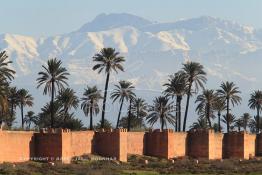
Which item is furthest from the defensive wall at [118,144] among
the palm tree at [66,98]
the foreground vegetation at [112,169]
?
the palm tree at [66,98]

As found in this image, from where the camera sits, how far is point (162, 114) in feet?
358

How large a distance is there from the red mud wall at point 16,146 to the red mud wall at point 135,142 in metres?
16.0

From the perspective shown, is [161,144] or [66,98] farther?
[66,98]

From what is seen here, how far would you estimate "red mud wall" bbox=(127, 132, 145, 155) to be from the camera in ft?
270

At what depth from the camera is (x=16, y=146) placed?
65.4 meters

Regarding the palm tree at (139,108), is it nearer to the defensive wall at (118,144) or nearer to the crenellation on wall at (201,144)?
the defensive wall at (118,144)

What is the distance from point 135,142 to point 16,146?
21.2m

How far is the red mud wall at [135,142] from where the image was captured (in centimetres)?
8219

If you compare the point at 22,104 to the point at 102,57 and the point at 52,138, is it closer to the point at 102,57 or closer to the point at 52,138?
the point at 102,57

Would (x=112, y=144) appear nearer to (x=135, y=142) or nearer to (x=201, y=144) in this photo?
(x=135, y=142)

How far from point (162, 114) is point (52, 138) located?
4179cm

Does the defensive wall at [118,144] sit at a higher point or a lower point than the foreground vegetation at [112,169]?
higher

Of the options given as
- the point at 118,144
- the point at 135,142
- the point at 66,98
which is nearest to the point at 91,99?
the point at 66,98

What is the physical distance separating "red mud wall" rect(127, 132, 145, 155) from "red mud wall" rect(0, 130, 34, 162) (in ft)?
52.5
